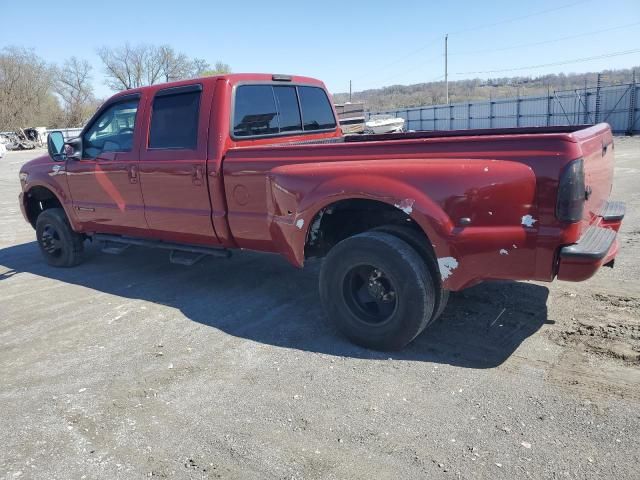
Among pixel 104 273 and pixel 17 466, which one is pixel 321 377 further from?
pixel 104 273

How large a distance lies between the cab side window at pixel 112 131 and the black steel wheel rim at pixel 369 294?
290 centimetres

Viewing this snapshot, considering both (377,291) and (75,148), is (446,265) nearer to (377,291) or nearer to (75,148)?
(377,291)

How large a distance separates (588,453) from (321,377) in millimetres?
1577

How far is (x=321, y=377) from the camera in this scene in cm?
339

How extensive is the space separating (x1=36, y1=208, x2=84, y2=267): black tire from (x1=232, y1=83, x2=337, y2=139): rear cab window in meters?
3.04

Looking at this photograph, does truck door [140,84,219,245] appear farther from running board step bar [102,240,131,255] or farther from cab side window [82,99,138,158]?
running board step bar [102,240,131,255]

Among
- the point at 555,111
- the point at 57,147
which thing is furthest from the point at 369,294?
the point at 555,111

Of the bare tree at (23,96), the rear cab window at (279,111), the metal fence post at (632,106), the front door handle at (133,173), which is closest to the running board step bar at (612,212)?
the rear cab window at (279,111)

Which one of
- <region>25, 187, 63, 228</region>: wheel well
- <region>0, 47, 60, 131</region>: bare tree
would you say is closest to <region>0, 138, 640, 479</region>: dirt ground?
<region>25, 187, 63, 228</region>: wheel well

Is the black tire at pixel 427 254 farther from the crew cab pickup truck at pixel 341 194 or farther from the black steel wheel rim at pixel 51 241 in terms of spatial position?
the black steel wheel rim at pixel 51 241

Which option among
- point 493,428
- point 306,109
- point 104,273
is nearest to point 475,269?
point 493,428

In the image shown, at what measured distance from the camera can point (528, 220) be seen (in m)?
2.99

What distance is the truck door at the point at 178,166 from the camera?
15.2ft

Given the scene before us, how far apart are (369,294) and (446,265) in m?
0.68
